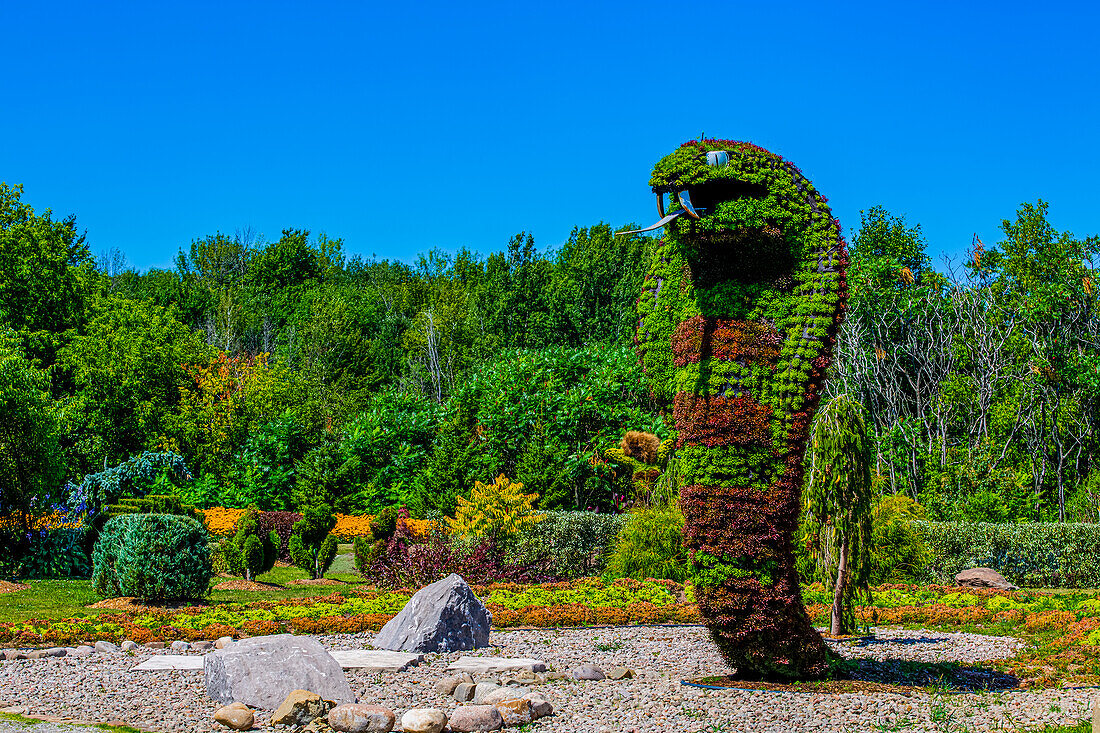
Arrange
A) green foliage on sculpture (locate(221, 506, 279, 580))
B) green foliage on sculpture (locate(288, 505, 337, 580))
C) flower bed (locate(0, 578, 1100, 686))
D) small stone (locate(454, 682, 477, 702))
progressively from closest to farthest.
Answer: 1. small stone (locate(454, 682, 477, 702))
2. flower bed (locate(0, 578, 1100, 686))
3. green foliage on sculpture (locate(221, 506, 279, 580))
4. green foliage on sculpture (locate(288, 505, 337, 580))

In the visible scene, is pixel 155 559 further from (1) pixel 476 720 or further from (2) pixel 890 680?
(2) pixel 890 680

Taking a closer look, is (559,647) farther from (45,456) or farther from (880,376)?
(880,376)

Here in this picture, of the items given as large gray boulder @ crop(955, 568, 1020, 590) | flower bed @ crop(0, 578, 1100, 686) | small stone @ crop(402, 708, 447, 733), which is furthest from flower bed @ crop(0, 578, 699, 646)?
Result: large gray boulder @ crop(955, 568, 1020, 590)

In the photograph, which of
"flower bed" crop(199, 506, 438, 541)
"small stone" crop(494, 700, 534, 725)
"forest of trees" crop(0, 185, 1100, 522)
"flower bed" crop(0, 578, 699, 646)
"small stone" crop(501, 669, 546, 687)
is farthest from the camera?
"forest of trees" crop(0, 185, 1100, 522)

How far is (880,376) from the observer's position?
94.9 ft

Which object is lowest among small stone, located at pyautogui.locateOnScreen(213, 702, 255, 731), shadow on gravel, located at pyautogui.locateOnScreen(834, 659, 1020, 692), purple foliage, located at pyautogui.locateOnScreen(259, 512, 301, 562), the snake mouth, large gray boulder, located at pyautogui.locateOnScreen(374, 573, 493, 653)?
small stone, located at pyautogui.locateOnScreen(213, 702, 255, 731)

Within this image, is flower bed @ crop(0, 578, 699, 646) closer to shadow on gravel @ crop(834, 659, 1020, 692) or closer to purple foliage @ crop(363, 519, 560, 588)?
purple foliage @ crop(363, 519, 560, 588)

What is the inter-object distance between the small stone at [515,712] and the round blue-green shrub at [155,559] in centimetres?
767

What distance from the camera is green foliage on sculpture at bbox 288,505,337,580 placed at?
17925mm

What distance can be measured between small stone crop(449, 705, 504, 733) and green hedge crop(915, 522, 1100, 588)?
14526mm

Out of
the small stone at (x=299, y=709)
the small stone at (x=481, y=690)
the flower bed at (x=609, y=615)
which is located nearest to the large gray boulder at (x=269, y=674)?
the small stone at (x=299, y=709)

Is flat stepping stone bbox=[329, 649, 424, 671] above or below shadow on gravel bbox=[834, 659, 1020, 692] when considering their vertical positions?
below

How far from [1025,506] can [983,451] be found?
191 cm

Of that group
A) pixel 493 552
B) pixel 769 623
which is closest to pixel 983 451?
pixel 493 552
